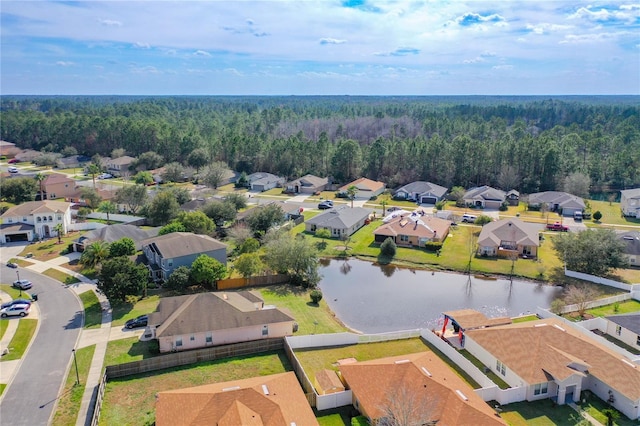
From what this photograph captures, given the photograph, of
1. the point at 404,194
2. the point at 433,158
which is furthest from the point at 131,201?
the point at 433,158

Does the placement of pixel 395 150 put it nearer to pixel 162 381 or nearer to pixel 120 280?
pixel 120 280

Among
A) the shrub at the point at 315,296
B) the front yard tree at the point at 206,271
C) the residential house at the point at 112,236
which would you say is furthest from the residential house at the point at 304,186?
Answer: the shrub at the point at 315,296

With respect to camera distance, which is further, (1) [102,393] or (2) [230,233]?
(2) [230,233]

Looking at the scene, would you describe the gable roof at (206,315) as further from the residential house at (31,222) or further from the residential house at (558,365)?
the residential house at (31,222)

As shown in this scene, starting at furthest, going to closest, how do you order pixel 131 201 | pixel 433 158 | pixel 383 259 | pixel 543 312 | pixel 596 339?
pixel 433 158 → pixel 131 201 → pixel 383 259 → pixel 543 312 → pixel 596 339

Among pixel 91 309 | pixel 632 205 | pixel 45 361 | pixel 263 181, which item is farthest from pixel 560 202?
pixel 45 361

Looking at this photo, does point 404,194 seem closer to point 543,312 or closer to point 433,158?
point 433,158
